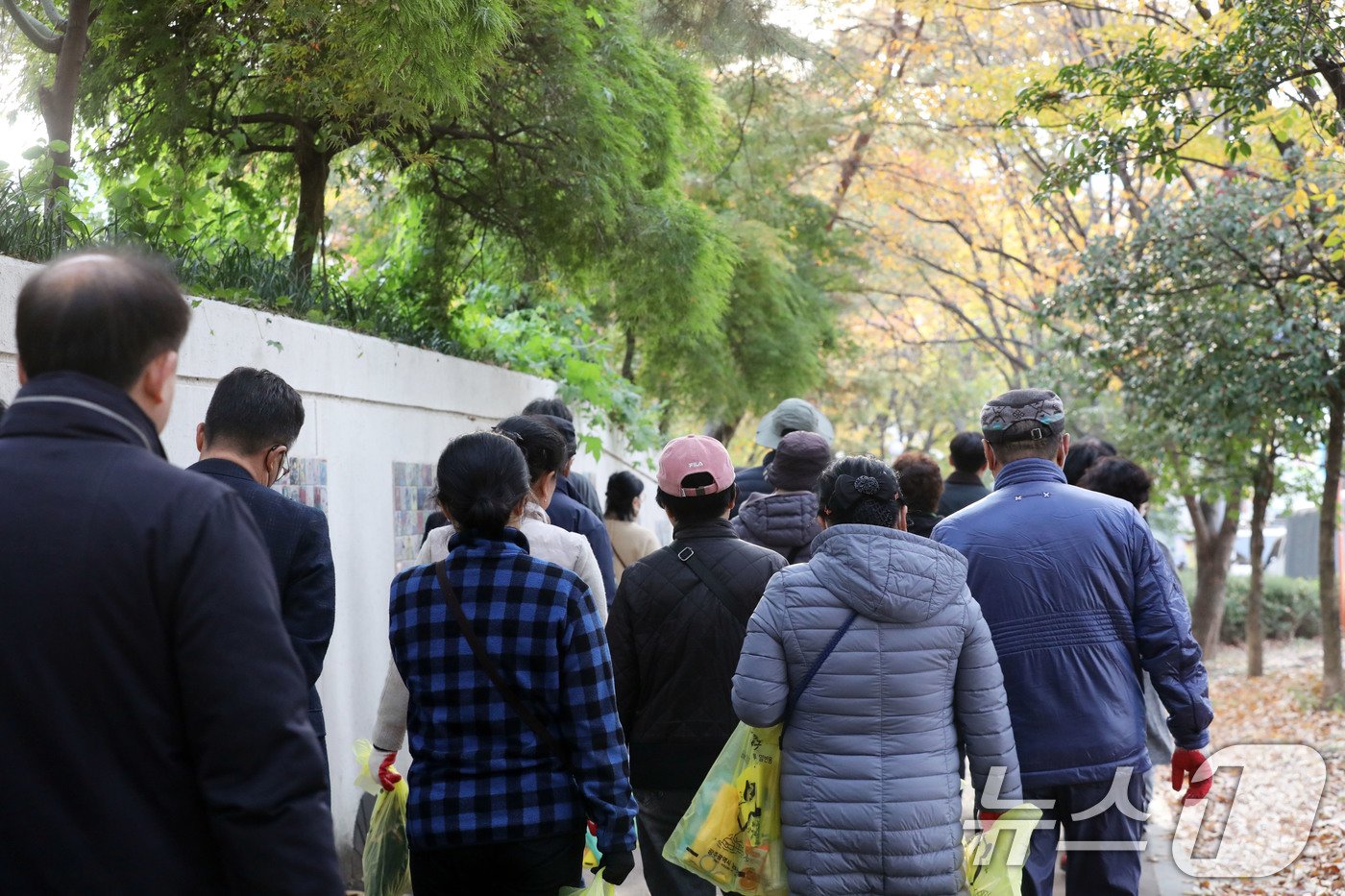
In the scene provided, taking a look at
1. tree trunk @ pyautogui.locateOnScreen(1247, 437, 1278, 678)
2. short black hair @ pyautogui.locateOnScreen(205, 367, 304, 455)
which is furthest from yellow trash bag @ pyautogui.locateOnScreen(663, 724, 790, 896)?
tree trunk @ pyautogui.locateOnScreen(1247, 437, 1278, 678)

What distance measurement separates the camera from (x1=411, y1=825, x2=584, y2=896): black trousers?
11.4 feet

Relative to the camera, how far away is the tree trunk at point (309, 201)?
787cm

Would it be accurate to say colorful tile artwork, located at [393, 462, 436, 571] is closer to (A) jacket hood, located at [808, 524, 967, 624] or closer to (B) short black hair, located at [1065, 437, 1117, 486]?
(B) short black hair, located at [1065, 437, 1117, 486]

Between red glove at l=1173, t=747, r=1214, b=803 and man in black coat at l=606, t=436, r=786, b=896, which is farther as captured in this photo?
man in black coat at l=606, t=436, r=786, b=896

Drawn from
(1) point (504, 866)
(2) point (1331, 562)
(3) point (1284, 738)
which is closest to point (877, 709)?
(1) point (504, 866)

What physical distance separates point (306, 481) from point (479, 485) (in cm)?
257

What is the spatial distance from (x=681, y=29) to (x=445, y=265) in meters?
2.34

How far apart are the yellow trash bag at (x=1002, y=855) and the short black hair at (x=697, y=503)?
4.63 feet

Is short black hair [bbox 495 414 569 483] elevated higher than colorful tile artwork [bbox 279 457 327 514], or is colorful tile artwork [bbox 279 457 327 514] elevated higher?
short black hair [bbox 495 414 569 483]

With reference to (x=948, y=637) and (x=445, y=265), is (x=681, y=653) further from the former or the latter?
(x=445, y=265)

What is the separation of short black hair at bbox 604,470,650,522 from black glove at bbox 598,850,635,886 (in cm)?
394

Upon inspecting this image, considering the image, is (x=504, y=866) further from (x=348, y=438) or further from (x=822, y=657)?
(x=348, y=438)

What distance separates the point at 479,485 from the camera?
358cm

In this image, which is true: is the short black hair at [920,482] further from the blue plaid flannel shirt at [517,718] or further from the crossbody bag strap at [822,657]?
the blue plaid flannel shirt at [517,718]
